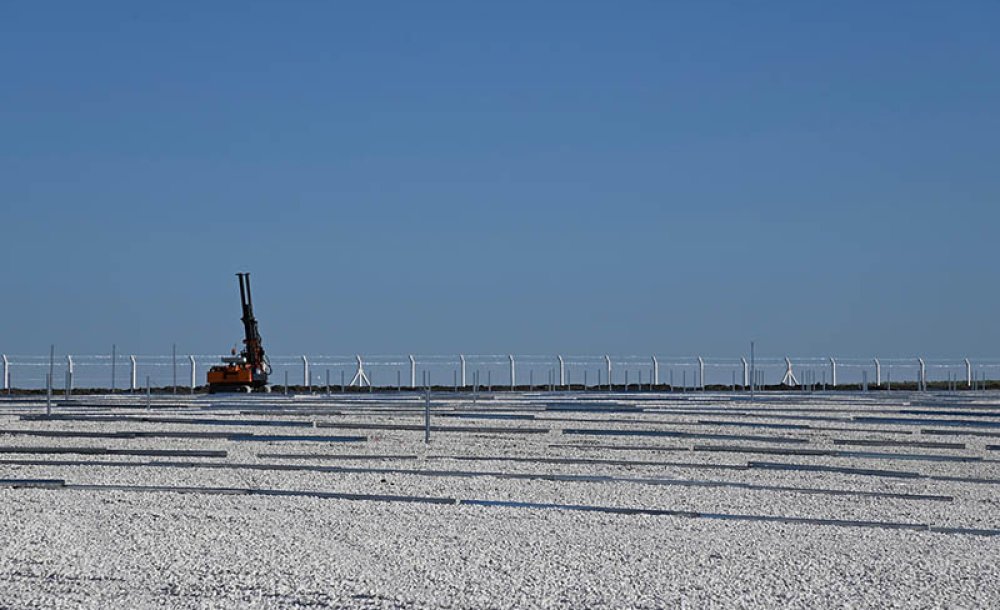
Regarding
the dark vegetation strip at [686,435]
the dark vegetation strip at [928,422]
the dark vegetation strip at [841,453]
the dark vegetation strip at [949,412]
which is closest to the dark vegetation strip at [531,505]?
the dark vegetation strip at [841,453]

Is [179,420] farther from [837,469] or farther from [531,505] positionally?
[531,505]

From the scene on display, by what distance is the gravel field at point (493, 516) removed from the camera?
23.7 ft

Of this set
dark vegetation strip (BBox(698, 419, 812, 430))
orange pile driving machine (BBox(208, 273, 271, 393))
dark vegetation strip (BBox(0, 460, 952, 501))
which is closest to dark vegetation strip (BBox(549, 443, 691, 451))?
dark vegetation strip (BBox(0, 460, 952, 501))

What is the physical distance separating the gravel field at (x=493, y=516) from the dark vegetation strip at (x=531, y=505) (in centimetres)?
3

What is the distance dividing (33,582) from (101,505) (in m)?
3.52

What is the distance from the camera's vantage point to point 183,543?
8680mm

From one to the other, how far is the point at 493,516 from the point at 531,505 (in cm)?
84

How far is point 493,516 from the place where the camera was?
403 inches

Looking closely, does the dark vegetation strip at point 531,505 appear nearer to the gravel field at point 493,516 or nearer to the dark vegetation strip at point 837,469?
the gravel field at point 493,516

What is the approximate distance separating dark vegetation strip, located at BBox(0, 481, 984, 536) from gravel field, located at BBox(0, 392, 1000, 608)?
35mm

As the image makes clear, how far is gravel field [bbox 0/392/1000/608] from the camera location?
722 cm

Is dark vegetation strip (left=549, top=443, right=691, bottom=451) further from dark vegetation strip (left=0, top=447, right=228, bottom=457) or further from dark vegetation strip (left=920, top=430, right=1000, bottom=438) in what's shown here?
dark vegetation strip (left=920, top=430, right=1000, bottom=438)

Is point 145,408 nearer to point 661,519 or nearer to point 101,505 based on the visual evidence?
point 101,505

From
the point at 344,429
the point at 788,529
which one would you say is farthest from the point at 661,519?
the point at 344,429
